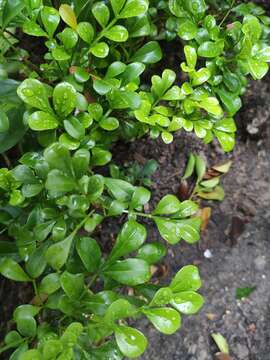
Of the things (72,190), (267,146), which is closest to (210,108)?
(72,190)

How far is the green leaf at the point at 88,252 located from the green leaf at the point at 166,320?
18 cm

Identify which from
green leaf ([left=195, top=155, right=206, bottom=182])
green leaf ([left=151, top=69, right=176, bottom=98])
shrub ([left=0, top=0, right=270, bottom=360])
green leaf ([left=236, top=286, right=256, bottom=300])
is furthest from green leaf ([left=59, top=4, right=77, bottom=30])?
green leaf ([left=236, top=286, right=256, bottom=300])

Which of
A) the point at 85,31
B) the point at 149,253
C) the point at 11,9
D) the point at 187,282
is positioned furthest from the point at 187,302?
the point at 11,9

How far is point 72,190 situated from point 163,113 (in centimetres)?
29

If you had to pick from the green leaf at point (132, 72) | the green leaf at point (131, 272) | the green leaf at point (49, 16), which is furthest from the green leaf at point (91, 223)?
the green leaf at point (49, 16)

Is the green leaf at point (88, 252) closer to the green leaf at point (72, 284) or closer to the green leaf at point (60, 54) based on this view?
the green leaf at point (72, 284)

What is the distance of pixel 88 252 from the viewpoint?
3.38 feet

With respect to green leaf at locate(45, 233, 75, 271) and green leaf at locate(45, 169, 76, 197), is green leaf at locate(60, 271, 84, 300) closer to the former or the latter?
green leaf at locate(45, 233, 75, 271)

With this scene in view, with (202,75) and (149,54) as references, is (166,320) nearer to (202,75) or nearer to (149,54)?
(202,75)

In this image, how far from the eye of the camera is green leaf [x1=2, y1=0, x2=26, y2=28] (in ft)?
3.28

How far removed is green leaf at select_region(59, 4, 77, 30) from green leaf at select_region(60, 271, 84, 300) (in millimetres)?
531

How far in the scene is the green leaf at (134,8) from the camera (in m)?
1.02

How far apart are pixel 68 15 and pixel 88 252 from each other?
1.69 feet

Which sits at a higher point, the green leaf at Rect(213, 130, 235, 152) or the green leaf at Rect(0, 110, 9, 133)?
the green leaf at Rect(0, 110, 9, 133)
